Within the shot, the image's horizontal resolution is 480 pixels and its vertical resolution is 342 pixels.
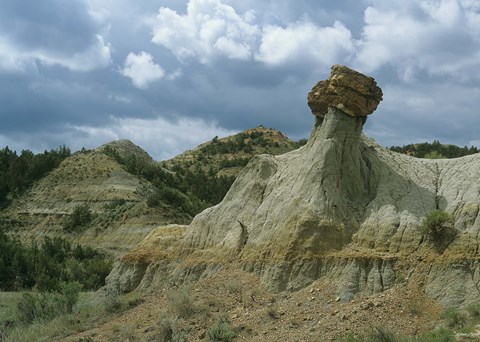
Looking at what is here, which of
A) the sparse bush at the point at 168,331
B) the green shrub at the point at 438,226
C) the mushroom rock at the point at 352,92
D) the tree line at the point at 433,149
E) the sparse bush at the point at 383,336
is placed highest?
the tree line at the point at 433,149

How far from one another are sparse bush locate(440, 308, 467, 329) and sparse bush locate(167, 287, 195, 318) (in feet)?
29.0

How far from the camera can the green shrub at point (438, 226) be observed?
20.8 m

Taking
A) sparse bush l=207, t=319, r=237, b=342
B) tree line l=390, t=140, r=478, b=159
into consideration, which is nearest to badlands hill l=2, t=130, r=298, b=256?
tree line l=390, t=140, r=478, b=159

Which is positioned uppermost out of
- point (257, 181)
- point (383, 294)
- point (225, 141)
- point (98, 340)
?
point (225, 141)

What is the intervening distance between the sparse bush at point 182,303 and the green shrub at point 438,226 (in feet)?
27.9

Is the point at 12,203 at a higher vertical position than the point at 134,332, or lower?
higher

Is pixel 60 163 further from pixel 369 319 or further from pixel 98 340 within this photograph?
pixel 369 319

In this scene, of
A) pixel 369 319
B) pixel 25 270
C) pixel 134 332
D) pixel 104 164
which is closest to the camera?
pixel 369 319

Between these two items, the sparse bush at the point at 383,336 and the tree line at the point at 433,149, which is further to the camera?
the tree line at the point at 433,149

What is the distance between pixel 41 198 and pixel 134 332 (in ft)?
168

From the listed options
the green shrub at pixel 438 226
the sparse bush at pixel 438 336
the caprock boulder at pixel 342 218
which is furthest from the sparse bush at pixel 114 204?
the sparse bush at pixel 438 336

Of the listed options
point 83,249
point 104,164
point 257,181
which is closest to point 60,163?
point 104,164

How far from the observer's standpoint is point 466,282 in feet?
64.7

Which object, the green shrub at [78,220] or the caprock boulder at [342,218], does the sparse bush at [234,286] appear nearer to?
the caprock boulder at [342,218]
